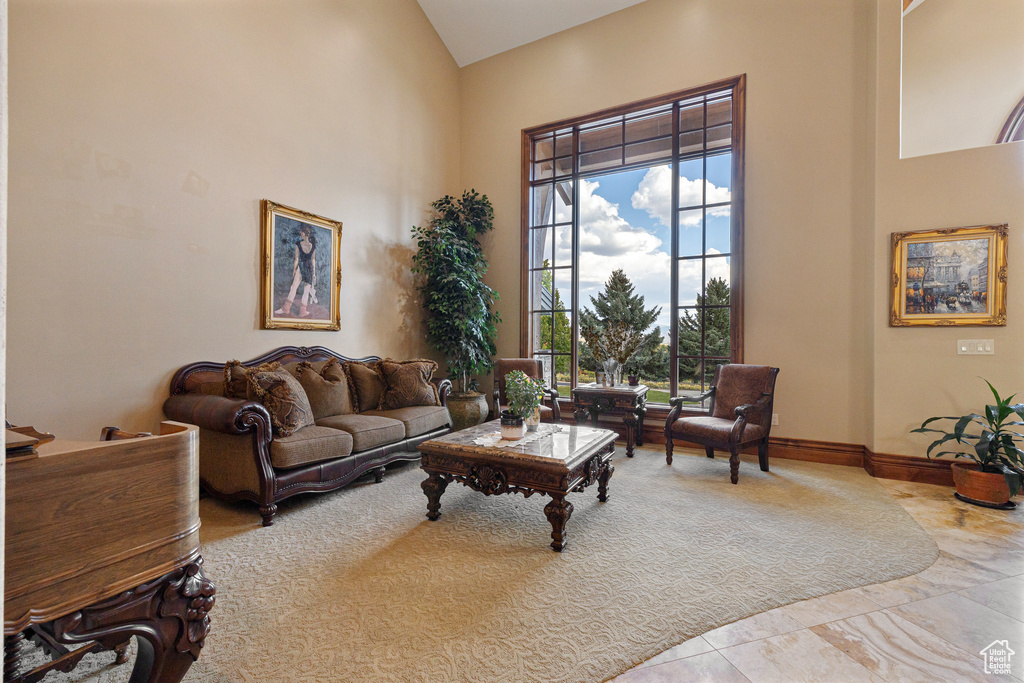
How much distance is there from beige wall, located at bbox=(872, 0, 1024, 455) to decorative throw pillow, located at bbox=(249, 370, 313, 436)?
186 inches

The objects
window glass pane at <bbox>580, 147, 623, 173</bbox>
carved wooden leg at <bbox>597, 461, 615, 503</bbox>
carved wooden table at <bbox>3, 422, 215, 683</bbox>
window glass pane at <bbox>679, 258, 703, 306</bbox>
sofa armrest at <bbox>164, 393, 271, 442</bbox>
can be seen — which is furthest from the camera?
window glass pane at <bbox>580, 147, 623, 173</bbox>

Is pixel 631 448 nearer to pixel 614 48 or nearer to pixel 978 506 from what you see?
pixel 978 506

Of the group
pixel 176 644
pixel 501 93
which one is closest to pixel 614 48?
pixel 501 93

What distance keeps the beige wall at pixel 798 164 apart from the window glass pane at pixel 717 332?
0.22 metres

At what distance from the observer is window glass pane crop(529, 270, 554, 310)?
5.86 metres

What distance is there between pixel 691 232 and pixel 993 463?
309cm

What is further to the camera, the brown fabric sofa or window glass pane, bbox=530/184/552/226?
window glass pane, bbox=530/184/552/226

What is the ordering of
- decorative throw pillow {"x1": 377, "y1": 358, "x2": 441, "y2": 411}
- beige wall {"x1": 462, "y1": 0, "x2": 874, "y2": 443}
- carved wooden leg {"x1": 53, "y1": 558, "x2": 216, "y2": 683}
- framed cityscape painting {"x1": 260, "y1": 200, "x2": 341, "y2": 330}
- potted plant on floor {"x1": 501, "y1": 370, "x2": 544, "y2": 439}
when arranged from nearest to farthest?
carved wooden leg {"x1": 53, "y1": 558, "x2": 216, "y2": 683} → potted plant on floor {"x1": 501, "y1": 370, "x2": 544, "y2": 439} → framed cityscape painting {"x1": 260, "y1": 200, "x2": 341, "y2": 330} → beige wall {"x1": 462, "y1": 0, "x2": 874, "y2": 443} → decorative throw pillow {"x1": 377, "y1": 358, "x2": 441, "y2": 411}

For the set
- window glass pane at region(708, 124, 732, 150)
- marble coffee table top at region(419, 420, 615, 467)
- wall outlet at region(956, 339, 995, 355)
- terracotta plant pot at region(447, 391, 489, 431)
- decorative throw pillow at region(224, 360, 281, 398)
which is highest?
window glass pane at region(708, 124, 732, 150)

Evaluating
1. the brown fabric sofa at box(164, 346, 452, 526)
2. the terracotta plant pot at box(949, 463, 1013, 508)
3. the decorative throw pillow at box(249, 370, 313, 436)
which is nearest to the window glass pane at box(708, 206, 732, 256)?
the terracotta plant pot at box(949, 463, 1013, 508)

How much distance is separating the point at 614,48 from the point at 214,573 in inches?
242

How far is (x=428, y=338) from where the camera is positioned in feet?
18.3

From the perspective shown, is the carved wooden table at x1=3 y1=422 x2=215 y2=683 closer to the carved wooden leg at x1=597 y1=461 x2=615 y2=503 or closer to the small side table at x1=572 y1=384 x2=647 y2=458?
the carved wooden leg at x1=597 y1=461 x2=615 y2=503

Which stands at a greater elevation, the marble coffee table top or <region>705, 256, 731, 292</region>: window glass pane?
<region>705, 256, 731, 292</region>: window glass pane
